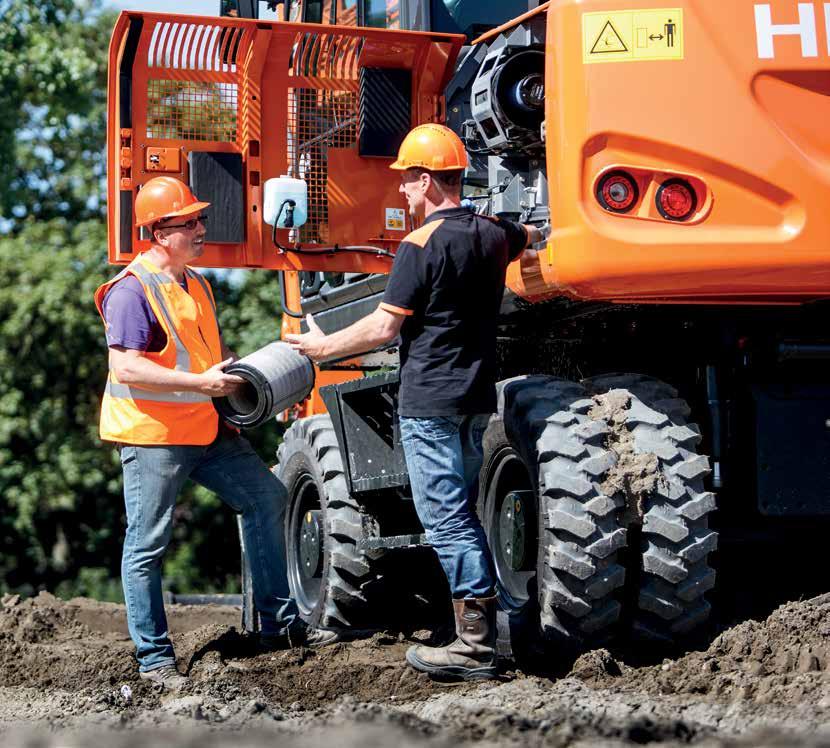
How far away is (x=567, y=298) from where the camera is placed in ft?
18.6

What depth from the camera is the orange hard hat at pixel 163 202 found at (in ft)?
20.1

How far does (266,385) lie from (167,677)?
126 centimetres

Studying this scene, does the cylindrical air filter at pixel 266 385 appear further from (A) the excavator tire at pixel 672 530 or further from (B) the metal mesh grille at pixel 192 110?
(A) the excavator tire at pixel 672 530

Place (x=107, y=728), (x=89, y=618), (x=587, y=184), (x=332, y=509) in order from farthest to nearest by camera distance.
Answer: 1. (x=89, y=618)
2. (x=332, y=509)
3. (x=587, y=184)
4. (x=107, y=728)

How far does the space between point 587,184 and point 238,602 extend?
Result: 6363mm

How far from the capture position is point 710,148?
204 inches

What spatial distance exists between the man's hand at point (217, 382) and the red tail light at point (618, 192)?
1.75 metres

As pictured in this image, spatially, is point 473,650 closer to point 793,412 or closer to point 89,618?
point 793,412

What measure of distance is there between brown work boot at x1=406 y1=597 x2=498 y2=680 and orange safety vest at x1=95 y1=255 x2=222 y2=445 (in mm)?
1452

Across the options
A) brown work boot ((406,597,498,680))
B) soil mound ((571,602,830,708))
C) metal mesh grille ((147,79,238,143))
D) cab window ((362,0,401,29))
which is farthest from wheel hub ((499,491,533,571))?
cab window ((362,0,401,29))

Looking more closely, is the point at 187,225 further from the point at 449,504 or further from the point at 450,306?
the point at 449,504

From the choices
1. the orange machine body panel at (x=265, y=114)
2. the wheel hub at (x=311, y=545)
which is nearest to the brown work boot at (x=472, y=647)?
the orange machine body panel at (x=265, y=114)

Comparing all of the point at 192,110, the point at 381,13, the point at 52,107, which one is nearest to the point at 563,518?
the point at 192,110

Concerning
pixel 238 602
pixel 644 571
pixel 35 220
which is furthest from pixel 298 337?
pixel 35 220
